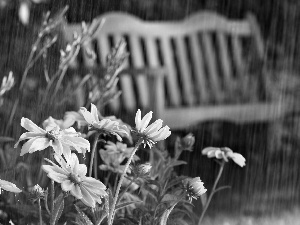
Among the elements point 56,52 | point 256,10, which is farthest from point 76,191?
point 256,10

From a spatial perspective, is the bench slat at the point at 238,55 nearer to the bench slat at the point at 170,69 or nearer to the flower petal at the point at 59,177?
the bench slat at the point at 170,69

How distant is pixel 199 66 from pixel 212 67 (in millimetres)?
89

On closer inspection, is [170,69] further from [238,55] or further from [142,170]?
[142,170]

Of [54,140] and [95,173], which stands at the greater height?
[54,140]

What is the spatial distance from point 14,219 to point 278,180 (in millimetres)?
2158

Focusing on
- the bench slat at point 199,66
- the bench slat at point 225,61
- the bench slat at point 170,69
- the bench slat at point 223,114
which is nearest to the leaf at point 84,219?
the bench slat at point 223,114

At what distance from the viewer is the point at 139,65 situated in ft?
9.77

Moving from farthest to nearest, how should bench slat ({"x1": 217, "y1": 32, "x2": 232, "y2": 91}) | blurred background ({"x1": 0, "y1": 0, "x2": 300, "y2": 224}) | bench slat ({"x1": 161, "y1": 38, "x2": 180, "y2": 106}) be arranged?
bench slat ({"x1": 217, "y1": 32, "x2": 232, "y2": 91})
bench slat ({"x1": 161, "y1": 38, "x2": 180, "y2": 106})
blurred background ({"x1": 0, "y1": 0, "x2": 300, "y2": 224})

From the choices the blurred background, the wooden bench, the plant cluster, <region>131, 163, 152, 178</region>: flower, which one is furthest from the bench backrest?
<region>131, 163, 152, 178</region>: flower

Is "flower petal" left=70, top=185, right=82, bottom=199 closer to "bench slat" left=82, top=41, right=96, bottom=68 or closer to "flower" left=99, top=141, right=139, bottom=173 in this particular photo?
"flower" left=99, top=141, right=139, bottom=173

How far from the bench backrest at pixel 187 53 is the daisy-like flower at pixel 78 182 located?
1708 mm

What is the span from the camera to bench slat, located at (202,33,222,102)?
10.6ft

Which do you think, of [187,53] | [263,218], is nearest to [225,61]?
[187,53]

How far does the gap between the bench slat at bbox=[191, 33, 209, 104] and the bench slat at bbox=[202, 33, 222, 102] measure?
0.04 m
